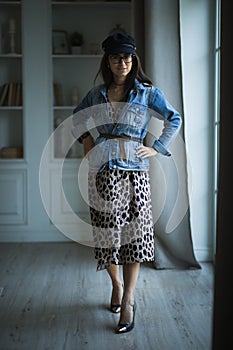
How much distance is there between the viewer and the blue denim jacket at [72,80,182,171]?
2.84 meters

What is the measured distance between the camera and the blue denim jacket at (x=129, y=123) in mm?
2838

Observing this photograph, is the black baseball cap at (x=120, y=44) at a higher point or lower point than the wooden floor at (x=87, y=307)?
higher

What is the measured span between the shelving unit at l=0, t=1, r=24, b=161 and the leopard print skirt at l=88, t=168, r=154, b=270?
7.16 ft

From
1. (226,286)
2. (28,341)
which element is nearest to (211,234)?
(28,341)

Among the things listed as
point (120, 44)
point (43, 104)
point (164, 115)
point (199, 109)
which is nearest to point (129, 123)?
point (164, 115)

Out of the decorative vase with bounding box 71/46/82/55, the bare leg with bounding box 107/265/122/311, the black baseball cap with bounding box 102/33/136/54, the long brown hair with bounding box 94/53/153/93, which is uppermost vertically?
the decorative vase with bounding box 71/46/82/55

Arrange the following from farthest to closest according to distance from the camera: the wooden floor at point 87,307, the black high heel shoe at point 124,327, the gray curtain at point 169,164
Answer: the gray curtain at point 169,164, the black high heel shoe at point 124,327, the wooden floor at point 87,307

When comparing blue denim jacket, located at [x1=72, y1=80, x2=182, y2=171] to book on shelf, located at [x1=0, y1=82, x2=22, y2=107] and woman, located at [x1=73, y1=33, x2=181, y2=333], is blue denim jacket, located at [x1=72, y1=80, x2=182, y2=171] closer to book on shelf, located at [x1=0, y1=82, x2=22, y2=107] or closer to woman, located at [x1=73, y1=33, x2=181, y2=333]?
woman, located at [x1=73, y1=33, x2=181, y2=333]

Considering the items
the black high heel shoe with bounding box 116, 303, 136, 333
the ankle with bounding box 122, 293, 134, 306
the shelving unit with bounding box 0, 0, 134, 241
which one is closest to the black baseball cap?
the ankle with bounding box 122, 293, 134, 306

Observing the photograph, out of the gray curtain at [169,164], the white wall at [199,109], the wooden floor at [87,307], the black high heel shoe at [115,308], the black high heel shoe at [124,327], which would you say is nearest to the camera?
the wooden floor at [87,307]

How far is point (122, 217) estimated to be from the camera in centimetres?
287

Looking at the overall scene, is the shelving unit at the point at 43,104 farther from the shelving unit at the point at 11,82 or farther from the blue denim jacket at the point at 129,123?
the blue denim jacket at the point at 129,123

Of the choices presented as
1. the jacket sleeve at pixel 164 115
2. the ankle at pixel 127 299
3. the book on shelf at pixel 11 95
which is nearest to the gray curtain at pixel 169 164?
the jacket sleeve at pixel 164 115

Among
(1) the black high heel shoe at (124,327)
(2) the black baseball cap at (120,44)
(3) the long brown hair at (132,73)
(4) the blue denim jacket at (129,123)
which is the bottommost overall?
(1) the black high heel shoe at (124,327)
